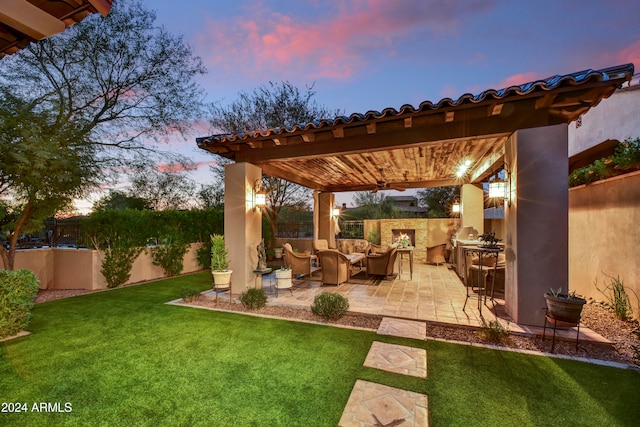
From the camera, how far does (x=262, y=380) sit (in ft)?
9.08

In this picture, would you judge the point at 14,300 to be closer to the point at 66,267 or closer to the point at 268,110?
the point at 66,267

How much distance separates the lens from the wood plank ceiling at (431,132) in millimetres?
3477

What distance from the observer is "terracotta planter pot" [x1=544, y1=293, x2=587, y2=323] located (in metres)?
3.07

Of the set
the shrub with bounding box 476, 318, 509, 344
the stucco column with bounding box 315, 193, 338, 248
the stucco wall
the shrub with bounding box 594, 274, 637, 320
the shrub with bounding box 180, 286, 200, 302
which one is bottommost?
the shrub with bounding box 180, 286, 200, 302

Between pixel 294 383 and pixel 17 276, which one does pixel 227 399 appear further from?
pixel 17 276

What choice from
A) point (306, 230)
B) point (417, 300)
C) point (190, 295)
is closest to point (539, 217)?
point (417, 300)

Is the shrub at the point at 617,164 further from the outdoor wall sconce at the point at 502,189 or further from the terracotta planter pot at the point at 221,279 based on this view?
the terracotta planter pot at the point at 221,279

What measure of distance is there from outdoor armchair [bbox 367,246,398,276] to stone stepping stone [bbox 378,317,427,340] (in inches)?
100

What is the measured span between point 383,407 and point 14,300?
213 inches

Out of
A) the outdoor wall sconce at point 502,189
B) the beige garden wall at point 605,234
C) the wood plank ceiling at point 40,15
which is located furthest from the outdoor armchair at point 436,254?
the wood plank ceiling at point 40,15

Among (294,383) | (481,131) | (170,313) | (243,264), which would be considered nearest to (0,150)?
(170,313)

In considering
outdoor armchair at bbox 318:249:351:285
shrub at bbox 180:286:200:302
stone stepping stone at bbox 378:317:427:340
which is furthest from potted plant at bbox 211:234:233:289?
stone stepping stone at bbox 378:317:427:340

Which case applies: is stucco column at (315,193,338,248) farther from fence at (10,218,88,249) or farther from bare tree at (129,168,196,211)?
fence at (10,218,88,249)

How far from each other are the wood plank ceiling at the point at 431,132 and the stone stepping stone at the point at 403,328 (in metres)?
3.01
